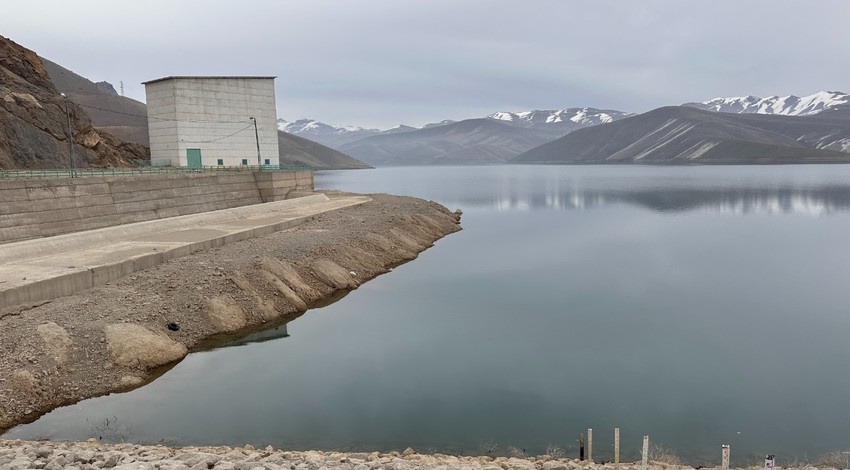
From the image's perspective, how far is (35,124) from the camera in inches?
2019

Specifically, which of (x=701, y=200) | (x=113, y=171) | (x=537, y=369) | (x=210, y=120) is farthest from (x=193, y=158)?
(x=701, y=200)

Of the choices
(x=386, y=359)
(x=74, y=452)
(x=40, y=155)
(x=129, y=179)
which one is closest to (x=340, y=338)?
(x=386, y=359)

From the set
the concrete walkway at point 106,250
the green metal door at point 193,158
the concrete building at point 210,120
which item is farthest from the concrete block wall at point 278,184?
the concrete walkway at point 106,250

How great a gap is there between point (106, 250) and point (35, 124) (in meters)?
30.4

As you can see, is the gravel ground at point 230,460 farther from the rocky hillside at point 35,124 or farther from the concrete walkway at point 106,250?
the rocky hillside at point 35,124

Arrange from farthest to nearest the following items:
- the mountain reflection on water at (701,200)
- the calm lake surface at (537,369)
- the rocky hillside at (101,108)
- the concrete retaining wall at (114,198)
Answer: the rocky hillside at (101,108) → the mountain reflection on water at (701,200) → the concrete retaining wall at (114,198) → the calm lake surface at (537,369)

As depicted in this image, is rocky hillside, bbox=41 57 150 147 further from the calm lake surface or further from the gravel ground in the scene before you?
the gravel ground

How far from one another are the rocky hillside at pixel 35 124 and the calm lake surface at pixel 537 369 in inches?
1349

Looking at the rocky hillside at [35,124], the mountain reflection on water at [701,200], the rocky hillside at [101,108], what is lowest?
the mountain reflection on water at [701,200]

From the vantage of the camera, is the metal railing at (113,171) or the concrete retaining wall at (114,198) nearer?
the concrete retaining wall at (114,198)

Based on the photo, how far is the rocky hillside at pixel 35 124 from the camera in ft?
160

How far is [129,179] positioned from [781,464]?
43.0m

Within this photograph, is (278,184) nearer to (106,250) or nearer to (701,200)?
(106,250)

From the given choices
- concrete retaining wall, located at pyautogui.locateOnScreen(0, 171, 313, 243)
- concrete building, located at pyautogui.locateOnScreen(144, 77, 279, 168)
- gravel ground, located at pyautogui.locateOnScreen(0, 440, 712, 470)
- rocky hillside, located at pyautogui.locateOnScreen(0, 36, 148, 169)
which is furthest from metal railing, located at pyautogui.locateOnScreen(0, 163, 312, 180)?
gravel ground, located at pyautogui.locateOnScreen(0, 440, 712, 470)
